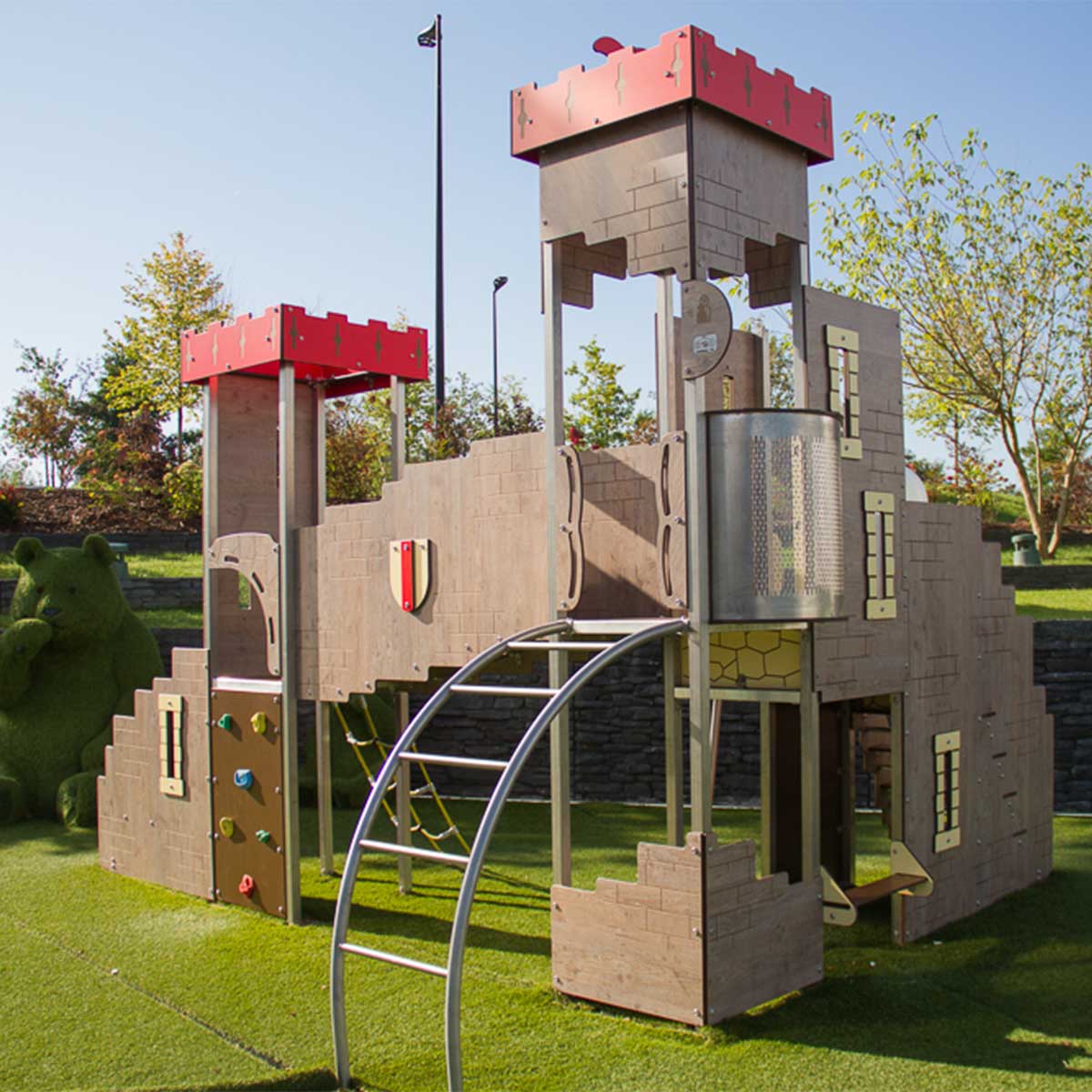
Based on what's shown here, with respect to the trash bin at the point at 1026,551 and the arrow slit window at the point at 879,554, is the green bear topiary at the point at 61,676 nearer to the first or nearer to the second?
the arrow slit window at the point at 879,554

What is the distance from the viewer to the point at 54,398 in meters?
32.0

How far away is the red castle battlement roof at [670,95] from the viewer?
16.7ft

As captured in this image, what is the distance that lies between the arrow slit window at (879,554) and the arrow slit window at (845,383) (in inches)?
11.0

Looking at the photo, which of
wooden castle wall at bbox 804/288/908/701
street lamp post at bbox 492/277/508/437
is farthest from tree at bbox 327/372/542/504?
wooden castle wall at bbox 804/288/908/701

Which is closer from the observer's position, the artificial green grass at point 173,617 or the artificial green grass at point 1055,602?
the artificial green grass at point 1055,602

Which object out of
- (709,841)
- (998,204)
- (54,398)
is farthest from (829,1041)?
(54,398)

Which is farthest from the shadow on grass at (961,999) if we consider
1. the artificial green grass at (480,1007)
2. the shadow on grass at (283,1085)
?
the shadow on grass at (283,1085)

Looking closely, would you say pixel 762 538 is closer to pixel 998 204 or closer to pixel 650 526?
pixel 650 526

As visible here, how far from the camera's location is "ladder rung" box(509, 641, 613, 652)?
5086 millimetres

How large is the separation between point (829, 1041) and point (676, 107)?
12.7 ft

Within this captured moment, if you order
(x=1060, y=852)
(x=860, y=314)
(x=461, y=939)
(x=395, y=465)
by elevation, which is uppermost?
(x=860, y=314)

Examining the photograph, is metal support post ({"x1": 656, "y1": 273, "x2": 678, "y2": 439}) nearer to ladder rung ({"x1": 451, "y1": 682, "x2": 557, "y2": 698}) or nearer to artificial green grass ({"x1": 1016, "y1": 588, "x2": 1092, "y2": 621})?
ladder rung ({"x1": 451, "y1": 682, "x2": 557, "y2": 698})

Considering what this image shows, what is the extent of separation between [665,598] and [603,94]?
7.32 feet

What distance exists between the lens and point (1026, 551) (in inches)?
715
